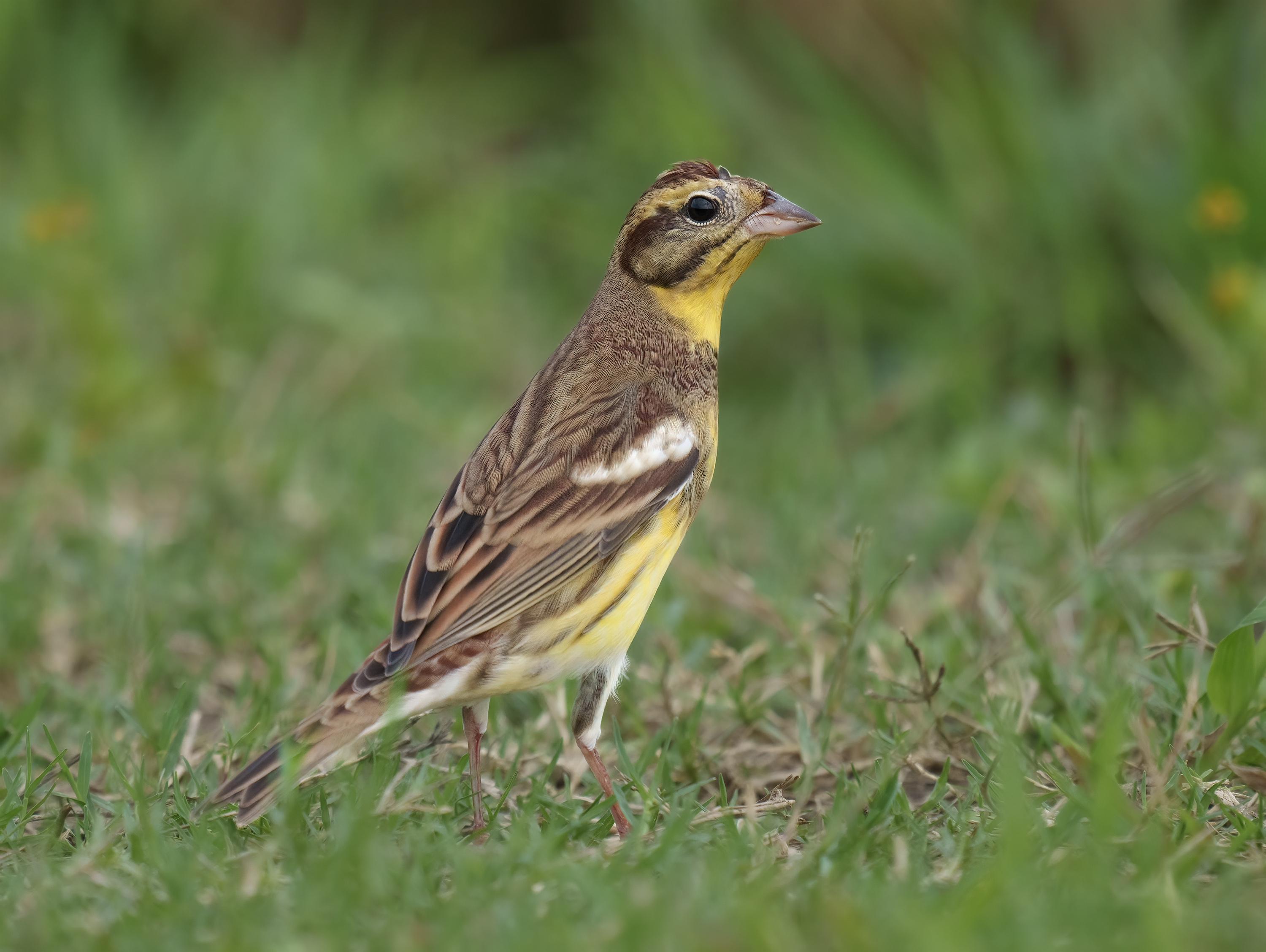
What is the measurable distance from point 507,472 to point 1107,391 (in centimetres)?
384

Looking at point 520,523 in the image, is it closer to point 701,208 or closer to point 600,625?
point 600,625

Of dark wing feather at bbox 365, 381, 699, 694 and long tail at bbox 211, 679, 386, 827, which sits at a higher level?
dark wing feather at bbox 365, 381, 699, 694

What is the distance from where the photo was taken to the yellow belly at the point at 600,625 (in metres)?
3.71

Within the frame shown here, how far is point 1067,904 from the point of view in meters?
2.71

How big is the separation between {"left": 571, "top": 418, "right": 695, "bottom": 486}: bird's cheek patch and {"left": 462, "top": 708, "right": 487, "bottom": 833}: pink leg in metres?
0.63

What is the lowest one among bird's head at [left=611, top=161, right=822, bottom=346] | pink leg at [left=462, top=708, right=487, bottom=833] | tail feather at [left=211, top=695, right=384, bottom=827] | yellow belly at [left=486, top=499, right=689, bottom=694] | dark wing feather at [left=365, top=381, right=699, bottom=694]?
pink leg at [left=462, top=708, right=487, bottom=833]

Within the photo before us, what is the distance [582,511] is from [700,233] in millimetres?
888

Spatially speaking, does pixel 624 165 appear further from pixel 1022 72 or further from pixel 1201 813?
pixel 1201 813

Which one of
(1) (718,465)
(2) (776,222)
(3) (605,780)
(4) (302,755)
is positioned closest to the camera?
(4) (302,755)

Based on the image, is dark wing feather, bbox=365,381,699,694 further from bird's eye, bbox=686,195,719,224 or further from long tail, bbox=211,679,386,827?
bird's eye, bbox=686,195,719,224

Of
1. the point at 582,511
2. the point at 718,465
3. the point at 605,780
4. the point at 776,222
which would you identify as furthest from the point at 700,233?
the point at 718,465

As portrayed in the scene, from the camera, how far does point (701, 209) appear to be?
4223 millimetres

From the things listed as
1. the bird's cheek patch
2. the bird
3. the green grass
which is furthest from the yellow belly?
the green grass

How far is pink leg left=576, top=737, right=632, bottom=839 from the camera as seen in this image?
3.52 metres
